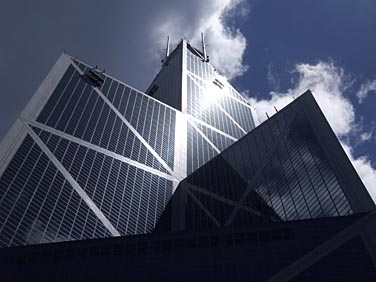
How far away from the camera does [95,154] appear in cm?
7281

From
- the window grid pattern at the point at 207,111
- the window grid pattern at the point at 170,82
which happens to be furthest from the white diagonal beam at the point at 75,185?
Result: the window grid pattern at the point at 207,111

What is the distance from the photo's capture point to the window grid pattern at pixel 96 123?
7294 centimetres

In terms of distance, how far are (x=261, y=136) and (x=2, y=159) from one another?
41246 mm

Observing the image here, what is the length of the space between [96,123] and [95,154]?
8552 millimetres

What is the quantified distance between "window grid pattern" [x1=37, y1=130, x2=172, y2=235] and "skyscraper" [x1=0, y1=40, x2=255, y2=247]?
20cm

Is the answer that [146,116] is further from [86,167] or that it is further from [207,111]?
[86,167]

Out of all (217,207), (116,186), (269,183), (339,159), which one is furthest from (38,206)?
(339,159)

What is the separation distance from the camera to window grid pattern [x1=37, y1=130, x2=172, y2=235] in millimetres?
65000

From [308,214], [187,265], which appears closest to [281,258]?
[187,265]

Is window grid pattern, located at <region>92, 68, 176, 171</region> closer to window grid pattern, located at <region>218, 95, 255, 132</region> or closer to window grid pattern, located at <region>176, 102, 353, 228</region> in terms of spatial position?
window grid pattern, located at <region>176, 102, 353, 228</region>

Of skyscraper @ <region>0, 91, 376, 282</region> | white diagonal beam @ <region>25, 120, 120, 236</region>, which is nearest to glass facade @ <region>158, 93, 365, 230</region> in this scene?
skyscraper @ <region>0, 91, 376, 282</region>

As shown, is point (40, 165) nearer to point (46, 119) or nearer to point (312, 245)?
point (46, 119)

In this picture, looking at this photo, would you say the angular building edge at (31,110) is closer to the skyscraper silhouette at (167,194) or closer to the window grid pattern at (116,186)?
the skyscraper silhouette at (167,194)

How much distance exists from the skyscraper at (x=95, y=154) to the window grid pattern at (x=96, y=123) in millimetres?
222
